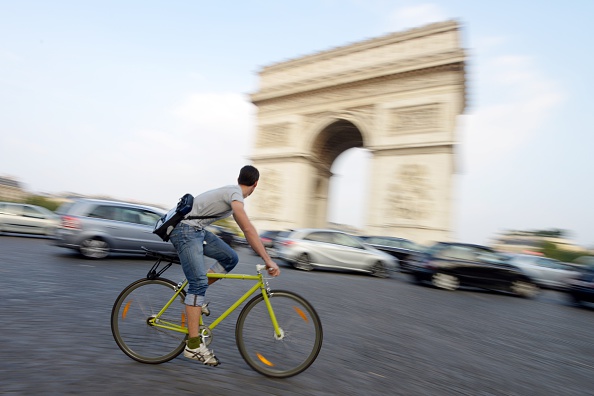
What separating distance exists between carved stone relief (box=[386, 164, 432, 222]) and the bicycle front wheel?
19.3 metres

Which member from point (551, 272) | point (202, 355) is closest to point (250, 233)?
point (202, 355)

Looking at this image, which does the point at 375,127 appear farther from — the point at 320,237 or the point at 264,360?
the point at 264,360

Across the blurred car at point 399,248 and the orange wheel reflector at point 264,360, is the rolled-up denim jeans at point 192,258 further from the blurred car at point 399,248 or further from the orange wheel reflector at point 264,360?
the blurred car at point 399,248

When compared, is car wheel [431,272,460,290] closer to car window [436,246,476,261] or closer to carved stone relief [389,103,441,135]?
car window [436,246,476,261]

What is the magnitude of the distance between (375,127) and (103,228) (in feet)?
58.5

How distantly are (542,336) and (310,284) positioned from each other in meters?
4.13

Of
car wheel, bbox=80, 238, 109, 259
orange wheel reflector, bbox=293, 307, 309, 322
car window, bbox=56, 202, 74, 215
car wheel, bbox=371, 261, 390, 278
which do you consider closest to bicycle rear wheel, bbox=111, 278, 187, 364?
orange wheel reflector, bbox=293, 307, 309, 322

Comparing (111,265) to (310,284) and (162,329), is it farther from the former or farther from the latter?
(162,329)

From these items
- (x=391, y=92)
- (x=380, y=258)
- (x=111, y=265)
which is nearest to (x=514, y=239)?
(x=391, y=92)

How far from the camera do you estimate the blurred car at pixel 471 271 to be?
10.0 metres

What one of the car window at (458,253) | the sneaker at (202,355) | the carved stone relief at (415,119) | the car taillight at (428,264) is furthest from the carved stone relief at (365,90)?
the sneaker at (202,355)

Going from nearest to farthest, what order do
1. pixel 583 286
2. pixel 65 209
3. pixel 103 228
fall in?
pixel 103 228, pixel 65 209, pixel 583 286

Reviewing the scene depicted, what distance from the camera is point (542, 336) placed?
5496 mm

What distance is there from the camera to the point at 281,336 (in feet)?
9.70
